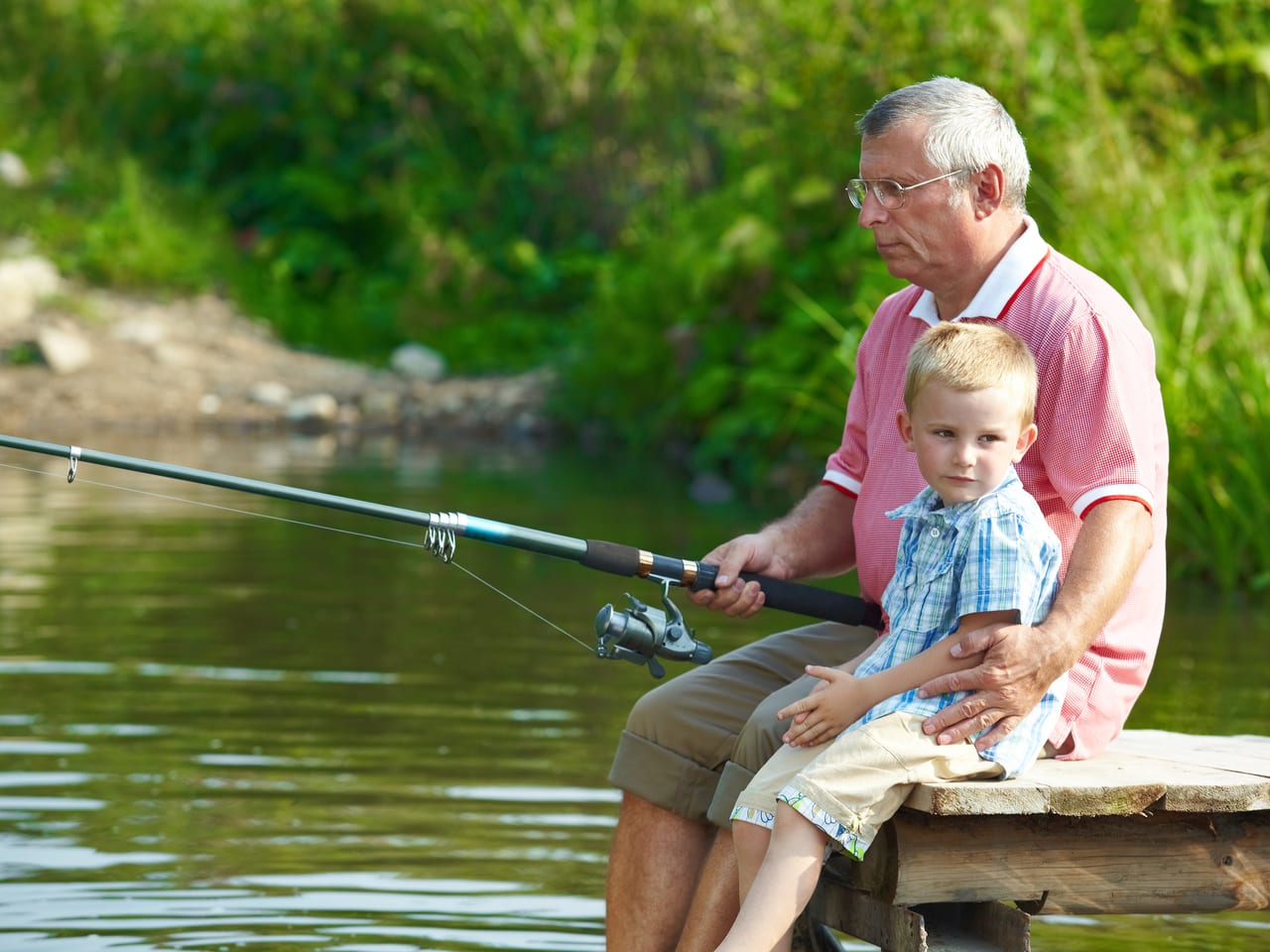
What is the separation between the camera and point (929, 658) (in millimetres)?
2781

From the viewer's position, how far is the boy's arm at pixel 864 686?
2.77m

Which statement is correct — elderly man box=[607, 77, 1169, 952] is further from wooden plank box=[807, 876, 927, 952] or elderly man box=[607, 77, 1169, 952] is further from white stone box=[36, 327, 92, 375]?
white stone box=[36, 327, 92, 375]

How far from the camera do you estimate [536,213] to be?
20547mm

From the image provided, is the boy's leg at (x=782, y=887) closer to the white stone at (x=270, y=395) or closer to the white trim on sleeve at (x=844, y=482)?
the white trim on sleeve at (x=844, y=482)

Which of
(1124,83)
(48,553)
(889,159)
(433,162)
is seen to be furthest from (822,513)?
(433,162)

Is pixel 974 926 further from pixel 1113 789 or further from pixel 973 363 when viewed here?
pixel 973 363

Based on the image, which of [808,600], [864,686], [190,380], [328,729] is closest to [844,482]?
[808,600]

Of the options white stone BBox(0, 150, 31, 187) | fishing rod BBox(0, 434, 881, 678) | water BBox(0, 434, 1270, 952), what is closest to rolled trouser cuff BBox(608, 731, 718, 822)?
fishing rod BBox(0, 434, 881, 678)

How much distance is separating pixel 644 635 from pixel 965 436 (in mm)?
608

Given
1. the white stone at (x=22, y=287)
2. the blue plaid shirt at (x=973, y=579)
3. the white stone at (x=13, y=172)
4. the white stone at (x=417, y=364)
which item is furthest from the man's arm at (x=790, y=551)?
the white stone at (x=13, y=172)

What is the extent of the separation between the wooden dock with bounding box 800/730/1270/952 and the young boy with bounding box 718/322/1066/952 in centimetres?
8

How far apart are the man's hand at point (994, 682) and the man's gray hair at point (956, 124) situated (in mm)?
669

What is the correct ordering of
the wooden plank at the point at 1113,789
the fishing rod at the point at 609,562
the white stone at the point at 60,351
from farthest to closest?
the white stone at the point at 60,351 < the fishing rod at the point at 609,562 < the wooden plank at the point at 1113,789

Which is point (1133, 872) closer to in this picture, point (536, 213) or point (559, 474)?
point (559, 474)
